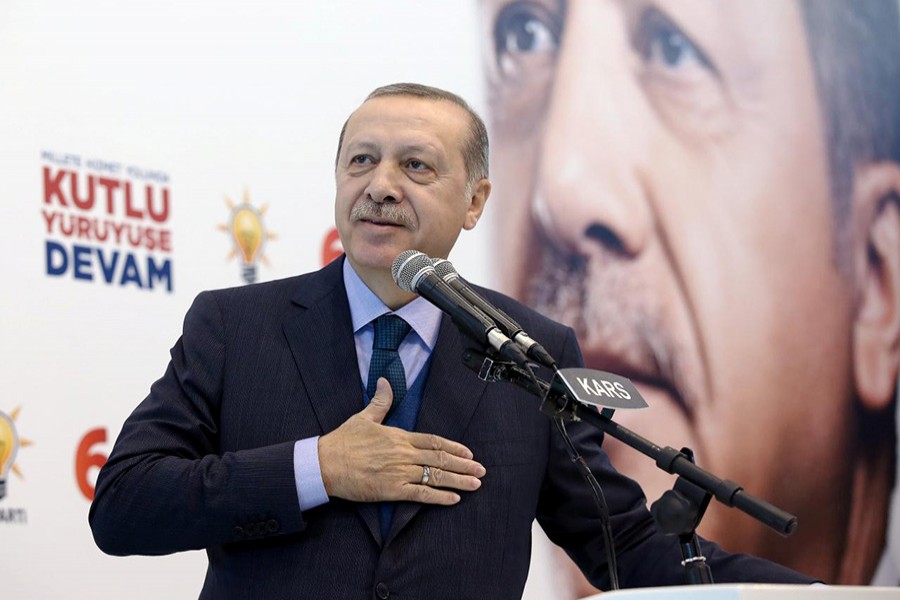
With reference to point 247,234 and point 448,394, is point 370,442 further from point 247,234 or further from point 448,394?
point 247,234

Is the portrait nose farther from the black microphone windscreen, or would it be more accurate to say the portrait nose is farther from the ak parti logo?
the black microphone windscreen

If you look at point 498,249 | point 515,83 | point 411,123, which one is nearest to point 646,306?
point 498,249

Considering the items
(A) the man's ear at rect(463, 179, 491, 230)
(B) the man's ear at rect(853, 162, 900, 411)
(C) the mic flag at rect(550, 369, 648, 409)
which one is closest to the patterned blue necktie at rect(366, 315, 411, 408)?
(A) the man's ear at rect(463, 179, 491, 230)

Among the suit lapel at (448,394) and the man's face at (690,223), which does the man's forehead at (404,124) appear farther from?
the man's face at (690,223)

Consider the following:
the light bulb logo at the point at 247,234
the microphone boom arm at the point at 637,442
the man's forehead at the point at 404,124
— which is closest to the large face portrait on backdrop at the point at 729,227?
the light bulb logo at the point at 247,234

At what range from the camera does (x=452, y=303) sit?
72.9 inches

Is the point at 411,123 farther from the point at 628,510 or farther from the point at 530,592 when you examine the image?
the point at 530,592

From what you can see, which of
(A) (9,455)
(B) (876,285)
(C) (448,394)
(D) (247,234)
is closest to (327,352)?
(C) (448,394)

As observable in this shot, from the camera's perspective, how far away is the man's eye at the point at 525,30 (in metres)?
4.00

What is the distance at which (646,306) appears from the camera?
13.5 feet

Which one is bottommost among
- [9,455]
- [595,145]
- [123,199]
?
[9,455]

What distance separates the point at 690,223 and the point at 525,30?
908mm

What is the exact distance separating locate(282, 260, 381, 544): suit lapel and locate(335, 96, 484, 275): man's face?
0.09m

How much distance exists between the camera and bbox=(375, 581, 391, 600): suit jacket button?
2.15 meters
